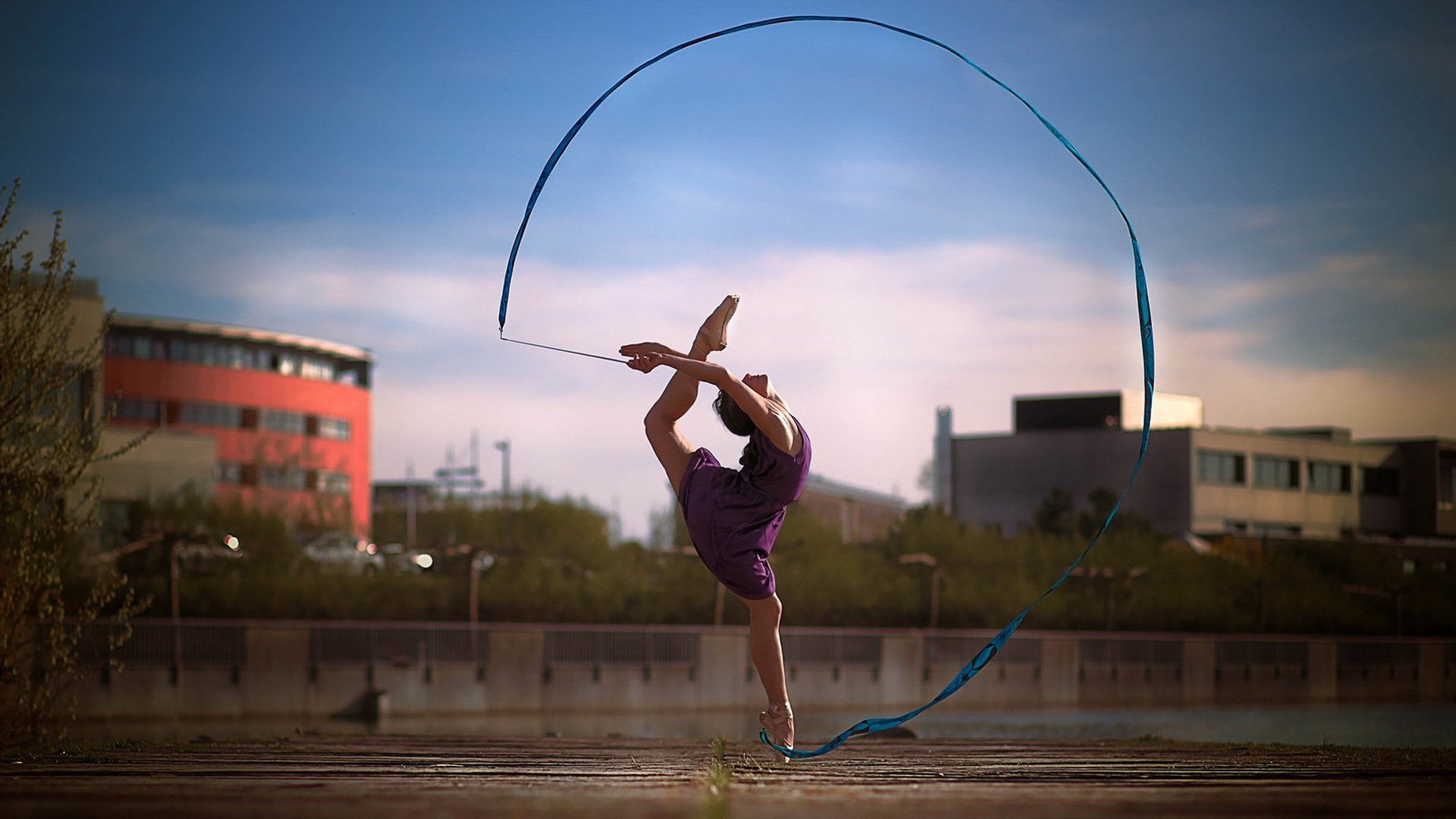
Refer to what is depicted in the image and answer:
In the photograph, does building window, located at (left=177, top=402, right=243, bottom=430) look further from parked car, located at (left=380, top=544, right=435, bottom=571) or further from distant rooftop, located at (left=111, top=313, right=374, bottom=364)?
parked car, located at (left=380, top=544, right=435, bottom=571)

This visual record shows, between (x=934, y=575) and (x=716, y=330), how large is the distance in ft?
117

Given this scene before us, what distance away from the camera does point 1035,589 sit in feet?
146

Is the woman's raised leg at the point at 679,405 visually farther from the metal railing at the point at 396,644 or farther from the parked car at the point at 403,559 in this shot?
the parked car at the point at 403,559

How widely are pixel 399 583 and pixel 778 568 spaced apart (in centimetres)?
980

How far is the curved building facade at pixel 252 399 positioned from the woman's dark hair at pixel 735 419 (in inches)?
2760

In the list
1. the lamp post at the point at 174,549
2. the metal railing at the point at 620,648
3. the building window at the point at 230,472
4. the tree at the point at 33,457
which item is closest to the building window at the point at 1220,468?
the metal railing at the point at 620,648

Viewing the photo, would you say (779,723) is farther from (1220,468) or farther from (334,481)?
(334,481)

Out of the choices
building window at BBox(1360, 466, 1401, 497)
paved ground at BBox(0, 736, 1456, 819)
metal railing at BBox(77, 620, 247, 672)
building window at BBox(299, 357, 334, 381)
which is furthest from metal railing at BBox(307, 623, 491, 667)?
building window at BBox(299, 357, 334, 381)

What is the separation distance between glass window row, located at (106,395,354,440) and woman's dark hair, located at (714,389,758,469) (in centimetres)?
7538

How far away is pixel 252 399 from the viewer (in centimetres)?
8719

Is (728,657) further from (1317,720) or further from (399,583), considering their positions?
(1317,720)

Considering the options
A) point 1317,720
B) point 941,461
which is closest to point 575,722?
point 1317,720

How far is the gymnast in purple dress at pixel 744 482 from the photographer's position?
22.3 ft

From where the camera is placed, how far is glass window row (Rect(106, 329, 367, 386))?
81.8m
